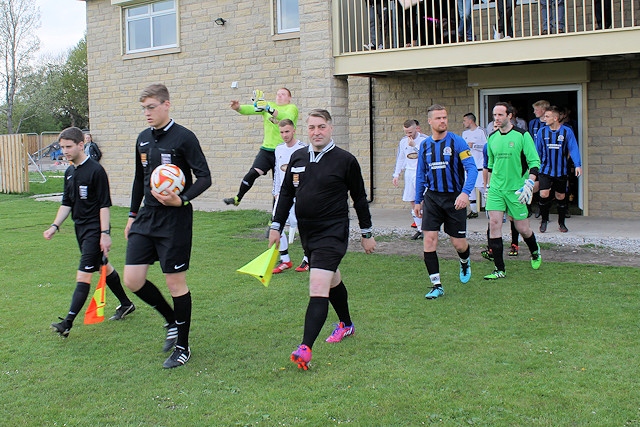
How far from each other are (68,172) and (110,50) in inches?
553

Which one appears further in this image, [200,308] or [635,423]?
[200,308]

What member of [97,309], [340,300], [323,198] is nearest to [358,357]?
[340,300]

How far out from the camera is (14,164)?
74.8 feet

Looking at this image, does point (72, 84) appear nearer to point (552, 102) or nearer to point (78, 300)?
point (552, 102)

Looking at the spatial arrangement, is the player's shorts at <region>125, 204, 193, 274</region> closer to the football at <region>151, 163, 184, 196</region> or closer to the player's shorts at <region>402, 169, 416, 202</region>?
the football at <region>151, 163, 184, 196</region>

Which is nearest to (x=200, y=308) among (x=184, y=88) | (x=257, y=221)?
(x=257, y=221)

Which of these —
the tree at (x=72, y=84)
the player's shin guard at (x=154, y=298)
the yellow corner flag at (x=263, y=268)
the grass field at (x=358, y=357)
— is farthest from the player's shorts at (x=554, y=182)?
the tree at (x=72, y=84)

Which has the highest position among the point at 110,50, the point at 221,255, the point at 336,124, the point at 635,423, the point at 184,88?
the point at 110,50

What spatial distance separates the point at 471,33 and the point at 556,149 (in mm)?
2900

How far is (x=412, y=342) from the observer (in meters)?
6.02

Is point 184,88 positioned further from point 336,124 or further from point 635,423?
point 635,423

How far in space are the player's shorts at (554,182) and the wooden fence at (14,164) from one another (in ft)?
55.0

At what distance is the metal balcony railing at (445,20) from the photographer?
12.6 metres

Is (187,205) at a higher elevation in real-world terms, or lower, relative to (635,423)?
higher
